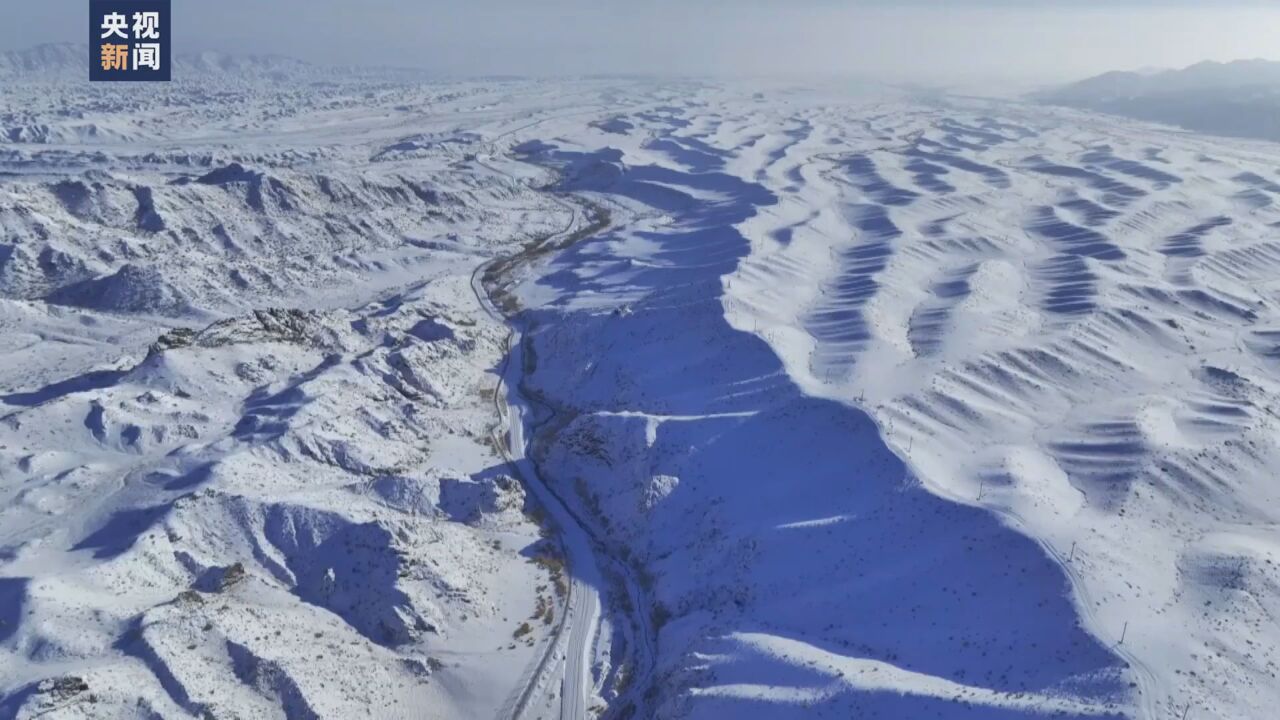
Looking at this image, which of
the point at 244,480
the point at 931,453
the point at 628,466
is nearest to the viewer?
the point at 244,480

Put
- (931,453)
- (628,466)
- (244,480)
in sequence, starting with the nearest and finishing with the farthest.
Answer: (244,480) < (931,453) < (628,466)

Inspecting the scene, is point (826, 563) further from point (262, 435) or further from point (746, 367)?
point (262, 435)

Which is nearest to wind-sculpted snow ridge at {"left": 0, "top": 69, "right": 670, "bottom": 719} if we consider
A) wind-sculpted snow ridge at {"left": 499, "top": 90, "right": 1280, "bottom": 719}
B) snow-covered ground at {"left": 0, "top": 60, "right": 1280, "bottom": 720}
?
snow-covered ground at {"left": 0, "top": 60, "right": 1280, "bottom": 720}

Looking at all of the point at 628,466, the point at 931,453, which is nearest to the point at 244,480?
the point at 628,466

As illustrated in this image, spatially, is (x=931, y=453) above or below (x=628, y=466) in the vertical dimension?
above

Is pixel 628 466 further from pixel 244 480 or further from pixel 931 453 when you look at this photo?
pixel 244 480

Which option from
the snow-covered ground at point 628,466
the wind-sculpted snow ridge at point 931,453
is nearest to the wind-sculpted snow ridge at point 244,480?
the snow-covered ground at point 628,466

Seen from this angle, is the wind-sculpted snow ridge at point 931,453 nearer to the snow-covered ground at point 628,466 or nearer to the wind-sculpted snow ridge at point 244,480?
the snow-covered ground at point 628,466

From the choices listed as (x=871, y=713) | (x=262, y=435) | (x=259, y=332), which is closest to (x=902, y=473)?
(x=871, y=713)
